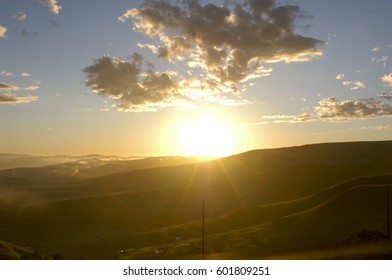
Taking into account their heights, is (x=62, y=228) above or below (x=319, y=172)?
below

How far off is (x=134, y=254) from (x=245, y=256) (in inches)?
869

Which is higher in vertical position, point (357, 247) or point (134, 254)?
point (357, 247)

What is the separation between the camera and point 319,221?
84312 mm

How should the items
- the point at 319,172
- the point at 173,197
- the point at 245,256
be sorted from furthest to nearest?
the point at 319,172
the point at 173,197
the point at 245,256

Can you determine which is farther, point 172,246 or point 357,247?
point 172,246

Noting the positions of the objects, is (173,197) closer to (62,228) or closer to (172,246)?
(62,228)

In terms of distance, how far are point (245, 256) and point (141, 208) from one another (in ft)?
303

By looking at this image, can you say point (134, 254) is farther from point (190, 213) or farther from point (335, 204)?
point (190, 213)

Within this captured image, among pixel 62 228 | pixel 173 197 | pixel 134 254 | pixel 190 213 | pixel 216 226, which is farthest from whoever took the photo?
pixel 173 197

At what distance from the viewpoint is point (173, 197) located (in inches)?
6407

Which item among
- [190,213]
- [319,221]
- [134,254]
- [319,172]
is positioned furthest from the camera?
[319,172]

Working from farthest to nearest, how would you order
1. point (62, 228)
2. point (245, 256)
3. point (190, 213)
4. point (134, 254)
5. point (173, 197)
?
point (173, 197)
point (190, 213)
point (62, 228)
point (134, 254)
point (245, 256)
